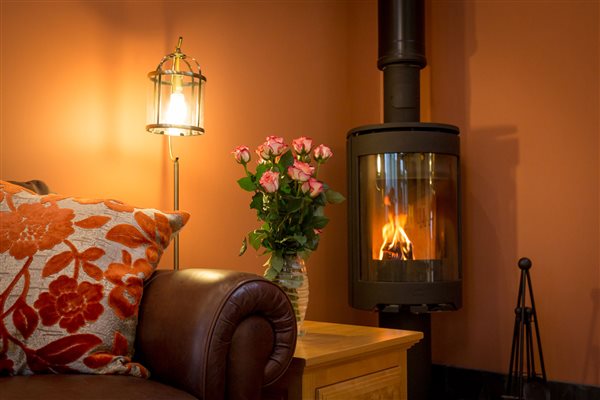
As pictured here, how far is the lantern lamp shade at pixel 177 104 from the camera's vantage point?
2.46 m

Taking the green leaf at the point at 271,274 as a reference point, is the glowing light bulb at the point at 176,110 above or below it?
above

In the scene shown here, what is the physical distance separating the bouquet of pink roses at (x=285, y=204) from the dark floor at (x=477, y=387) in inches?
57.6

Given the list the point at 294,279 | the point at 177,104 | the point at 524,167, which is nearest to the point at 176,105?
the point at 177,104

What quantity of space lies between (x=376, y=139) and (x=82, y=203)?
1.53 meters

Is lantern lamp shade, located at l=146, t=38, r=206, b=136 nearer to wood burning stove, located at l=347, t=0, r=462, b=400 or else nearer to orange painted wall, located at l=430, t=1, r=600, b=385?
wood burning stove, located at l=347, t=0, r=462, b=400

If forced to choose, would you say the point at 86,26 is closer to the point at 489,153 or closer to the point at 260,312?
the point at 260,312

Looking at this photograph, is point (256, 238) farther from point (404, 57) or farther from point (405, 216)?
point (404, 57)

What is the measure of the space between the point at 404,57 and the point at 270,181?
1.30 meters

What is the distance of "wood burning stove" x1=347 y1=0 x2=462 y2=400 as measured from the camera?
301cm

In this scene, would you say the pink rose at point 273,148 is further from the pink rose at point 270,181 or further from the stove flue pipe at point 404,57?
the stove flue pipe at point 404,57

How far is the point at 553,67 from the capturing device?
3260mm

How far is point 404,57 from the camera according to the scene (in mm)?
3178

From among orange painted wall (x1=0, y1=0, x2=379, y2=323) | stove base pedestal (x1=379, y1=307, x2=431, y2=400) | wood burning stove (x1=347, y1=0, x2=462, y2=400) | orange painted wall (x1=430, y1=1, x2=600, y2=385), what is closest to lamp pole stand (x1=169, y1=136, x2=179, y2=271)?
orange painted wall (x1=0, y1=0, x2=379, y2=323)

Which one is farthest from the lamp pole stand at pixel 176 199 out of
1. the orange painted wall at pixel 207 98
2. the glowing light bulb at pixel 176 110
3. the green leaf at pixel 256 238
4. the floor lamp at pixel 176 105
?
the green leaf at pixel 256 238
